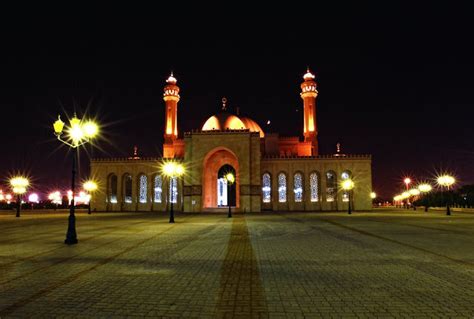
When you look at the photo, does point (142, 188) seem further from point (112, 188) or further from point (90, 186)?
point (90, 186)

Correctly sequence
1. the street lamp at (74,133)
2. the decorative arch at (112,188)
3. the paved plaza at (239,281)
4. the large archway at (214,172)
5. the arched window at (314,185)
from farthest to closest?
the decorative arch at (112,188) → the arched window at (314,185) → the large archway at (214,172) → the street lamp at (74,133) → the paved plaza at (239,281)

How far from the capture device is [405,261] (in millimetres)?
10820

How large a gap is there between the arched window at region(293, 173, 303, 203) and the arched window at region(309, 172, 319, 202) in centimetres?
141

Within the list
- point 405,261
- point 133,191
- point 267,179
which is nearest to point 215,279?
point 405,261

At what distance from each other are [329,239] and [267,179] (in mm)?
40975

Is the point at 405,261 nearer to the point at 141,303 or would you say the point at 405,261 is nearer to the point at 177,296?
the point at 177,296

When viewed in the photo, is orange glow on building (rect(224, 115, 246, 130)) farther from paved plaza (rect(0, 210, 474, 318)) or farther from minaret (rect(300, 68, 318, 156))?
paved plaza (rect(0, 210, 474, 318))

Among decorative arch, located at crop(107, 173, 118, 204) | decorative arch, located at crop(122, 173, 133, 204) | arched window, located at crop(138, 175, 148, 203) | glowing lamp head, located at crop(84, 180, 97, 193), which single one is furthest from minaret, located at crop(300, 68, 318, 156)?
Answer: glowing lamp head, located at crop(84, 180, 97, 193)

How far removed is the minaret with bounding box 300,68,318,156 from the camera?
64688mm

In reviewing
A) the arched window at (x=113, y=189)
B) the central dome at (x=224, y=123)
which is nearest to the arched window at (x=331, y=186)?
the central dome at (x=224, y=123)

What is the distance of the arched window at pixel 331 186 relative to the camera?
2237 inches

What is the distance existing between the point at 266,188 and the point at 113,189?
76.5 ft

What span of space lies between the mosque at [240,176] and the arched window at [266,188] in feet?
0.33

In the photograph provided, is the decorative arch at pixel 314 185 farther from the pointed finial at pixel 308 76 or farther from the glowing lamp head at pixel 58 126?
the glowing lamp head at pixel 58 126
